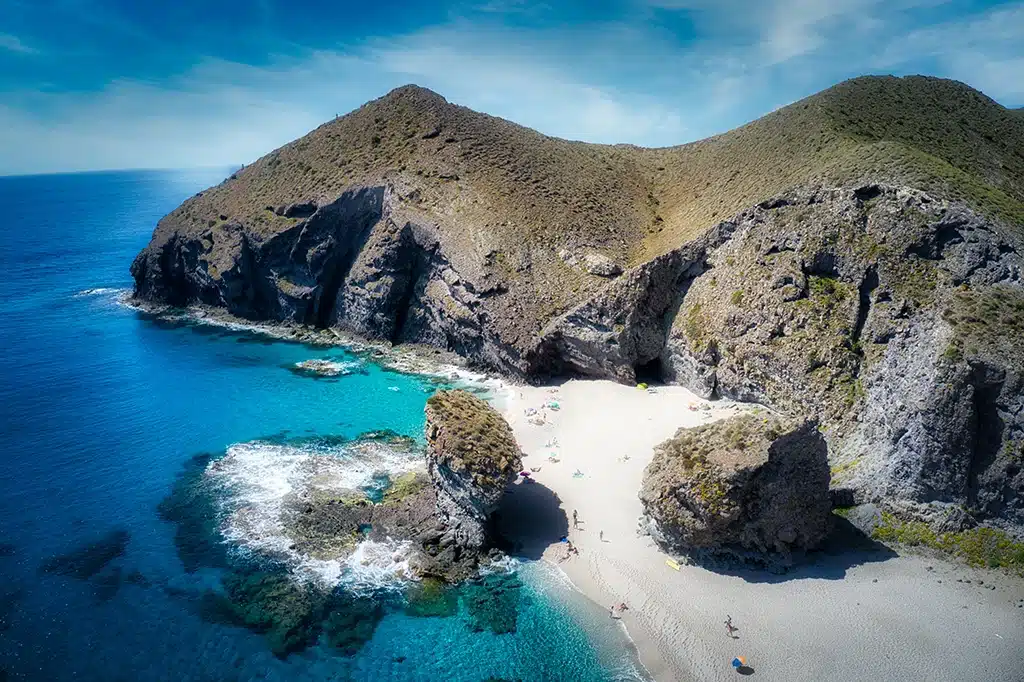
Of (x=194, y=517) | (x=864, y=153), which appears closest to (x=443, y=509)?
(x=194, y=517)

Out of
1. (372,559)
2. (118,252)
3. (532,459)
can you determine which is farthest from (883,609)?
(118,252)

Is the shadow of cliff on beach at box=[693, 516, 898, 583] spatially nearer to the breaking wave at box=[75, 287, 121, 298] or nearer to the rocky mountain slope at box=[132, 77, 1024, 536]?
the rocky mountain slope at box=[132, 77, 1024, 536]

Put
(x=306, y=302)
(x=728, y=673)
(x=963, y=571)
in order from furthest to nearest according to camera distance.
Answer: (x=306, y=302) → (x=963, y=571) → (x=728, y=673)

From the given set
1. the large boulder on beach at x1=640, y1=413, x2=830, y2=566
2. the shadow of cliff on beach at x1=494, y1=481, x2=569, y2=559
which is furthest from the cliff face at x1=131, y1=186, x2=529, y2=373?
the large boulder on beach at x1=640, y1=413, x2=830, y2=566

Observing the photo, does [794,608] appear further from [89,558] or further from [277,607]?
[89,558]

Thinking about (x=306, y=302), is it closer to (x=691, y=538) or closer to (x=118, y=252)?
(x=691, y=538)

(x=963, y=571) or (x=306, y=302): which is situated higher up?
(x=306, y=302)
